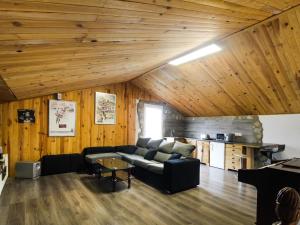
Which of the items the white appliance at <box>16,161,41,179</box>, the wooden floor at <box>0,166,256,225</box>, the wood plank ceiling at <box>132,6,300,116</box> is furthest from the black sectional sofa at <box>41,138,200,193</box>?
the wood plank ceiling at <box>132,6,300,116</box>

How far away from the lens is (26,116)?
4879 mm

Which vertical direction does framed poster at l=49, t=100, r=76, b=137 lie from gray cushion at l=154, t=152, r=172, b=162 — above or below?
above

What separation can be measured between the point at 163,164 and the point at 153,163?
0.33 metres

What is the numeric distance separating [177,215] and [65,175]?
317 cm

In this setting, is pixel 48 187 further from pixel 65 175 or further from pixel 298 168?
pixel 298 168

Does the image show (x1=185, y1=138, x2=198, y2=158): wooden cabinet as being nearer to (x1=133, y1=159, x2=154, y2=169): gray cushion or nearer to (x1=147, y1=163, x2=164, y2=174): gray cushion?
(x1=133, y1=159, x2=154, y2=169): gray cushion

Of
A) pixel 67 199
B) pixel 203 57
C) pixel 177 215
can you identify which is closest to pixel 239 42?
pixel 203 57

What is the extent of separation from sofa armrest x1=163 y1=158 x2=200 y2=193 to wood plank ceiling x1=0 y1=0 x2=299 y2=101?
2.19 metres

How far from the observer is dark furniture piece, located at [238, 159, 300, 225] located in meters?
1.75

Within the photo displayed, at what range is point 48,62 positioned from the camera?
2.56 metres

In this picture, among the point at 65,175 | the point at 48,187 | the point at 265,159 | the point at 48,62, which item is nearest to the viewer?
the point at 48,62

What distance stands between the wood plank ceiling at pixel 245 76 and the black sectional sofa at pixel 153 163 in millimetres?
1771

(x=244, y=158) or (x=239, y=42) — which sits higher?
(x=239, y=42)

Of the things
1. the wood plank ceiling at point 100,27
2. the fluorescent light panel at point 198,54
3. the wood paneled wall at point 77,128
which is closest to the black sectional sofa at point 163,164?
the wood paneled wall at point 77,128
